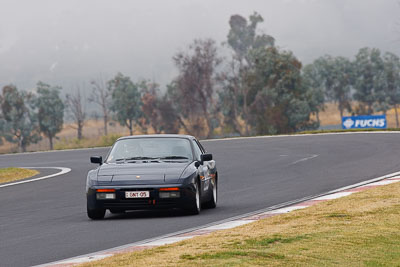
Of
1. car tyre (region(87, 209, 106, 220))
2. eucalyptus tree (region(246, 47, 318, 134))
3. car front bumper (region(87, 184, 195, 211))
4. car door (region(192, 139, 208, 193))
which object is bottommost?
car tyre (region(87, 209, 106, 220))

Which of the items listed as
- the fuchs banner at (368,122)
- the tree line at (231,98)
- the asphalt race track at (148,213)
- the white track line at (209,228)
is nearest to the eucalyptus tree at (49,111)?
the tree line at (231,98)

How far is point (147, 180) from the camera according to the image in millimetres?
12672

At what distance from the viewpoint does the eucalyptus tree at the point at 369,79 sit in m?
126

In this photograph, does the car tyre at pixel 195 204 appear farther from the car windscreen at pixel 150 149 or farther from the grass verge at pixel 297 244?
the grass verge at pixel 297 244

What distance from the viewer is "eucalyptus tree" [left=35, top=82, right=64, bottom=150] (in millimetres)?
112312

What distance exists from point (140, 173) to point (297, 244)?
4745mm

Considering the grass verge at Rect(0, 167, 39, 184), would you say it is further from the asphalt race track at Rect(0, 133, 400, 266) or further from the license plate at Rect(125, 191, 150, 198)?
the license plate at Rect(125, 191, 150, 198)

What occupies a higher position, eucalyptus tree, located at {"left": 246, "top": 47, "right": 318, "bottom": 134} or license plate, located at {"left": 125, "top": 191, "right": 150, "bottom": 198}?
eucalyptus tree, located at {"left": 246, "top": 47, "right": 318, "bottom": 134}

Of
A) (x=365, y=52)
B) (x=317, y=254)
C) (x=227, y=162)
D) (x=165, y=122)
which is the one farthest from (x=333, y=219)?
(x=365, y=52)

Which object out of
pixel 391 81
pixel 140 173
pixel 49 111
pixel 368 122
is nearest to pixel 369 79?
pixel 391 81

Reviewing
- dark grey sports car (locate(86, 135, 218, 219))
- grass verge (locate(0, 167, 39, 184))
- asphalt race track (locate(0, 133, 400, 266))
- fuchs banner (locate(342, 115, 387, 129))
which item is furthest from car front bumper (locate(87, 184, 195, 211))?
fuchs banner (locate(342, 115, 387, 129))

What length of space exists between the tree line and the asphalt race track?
215 ft

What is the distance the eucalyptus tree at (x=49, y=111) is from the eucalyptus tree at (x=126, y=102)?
27.0 feet

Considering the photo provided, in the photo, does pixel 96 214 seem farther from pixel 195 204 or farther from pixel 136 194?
pixel 195 204
